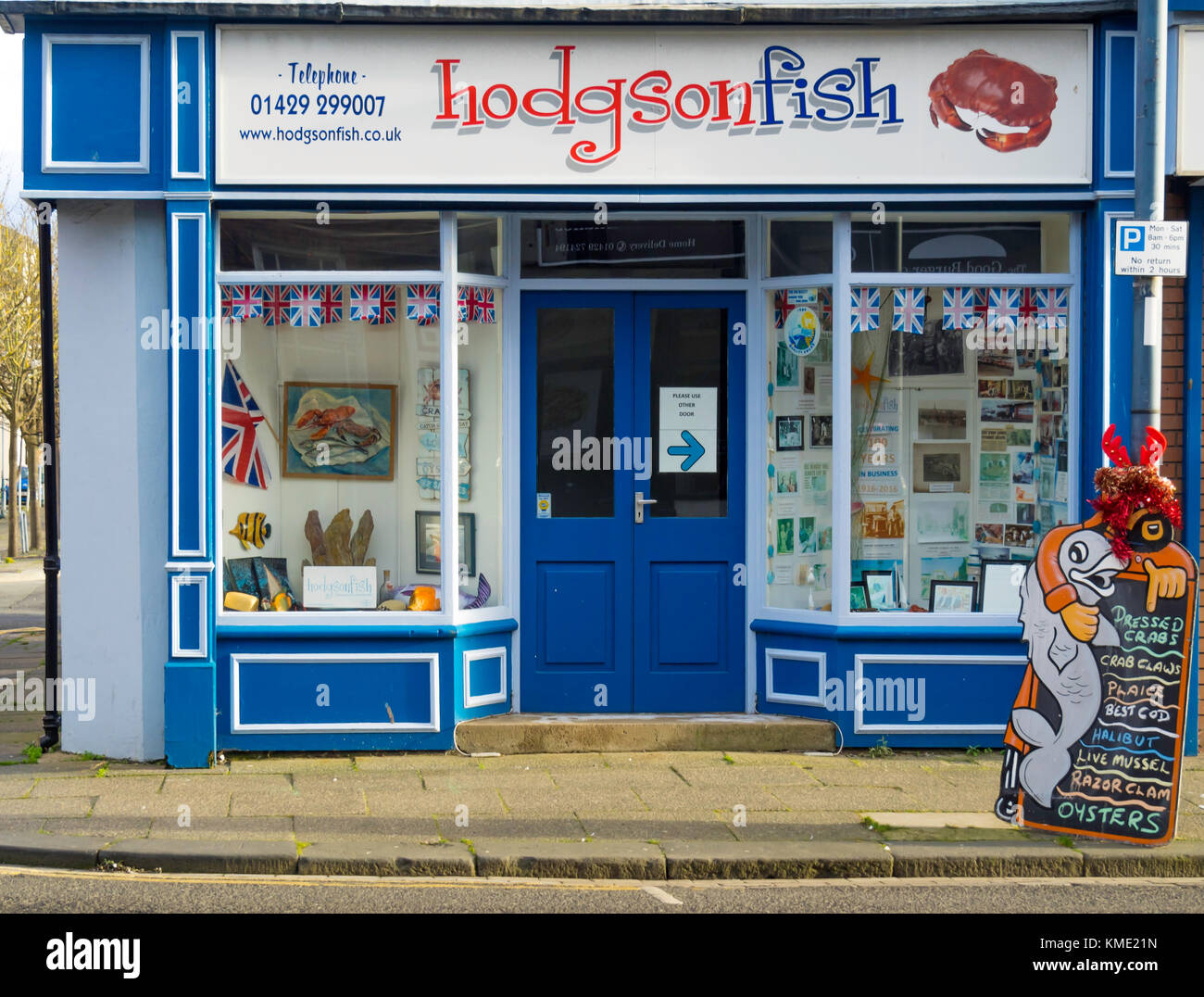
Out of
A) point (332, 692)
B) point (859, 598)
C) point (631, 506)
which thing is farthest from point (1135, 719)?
point (332, 692)

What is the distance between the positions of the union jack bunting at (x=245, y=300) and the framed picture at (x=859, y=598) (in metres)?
4.19

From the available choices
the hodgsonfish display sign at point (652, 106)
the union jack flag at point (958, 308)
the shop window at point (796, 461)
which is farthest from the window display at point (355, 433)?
the union jack flag at point (958, 308)

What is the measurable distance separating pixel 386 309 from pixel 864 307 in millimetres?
3049

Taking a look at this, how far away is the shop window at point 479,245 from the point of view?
835 cm

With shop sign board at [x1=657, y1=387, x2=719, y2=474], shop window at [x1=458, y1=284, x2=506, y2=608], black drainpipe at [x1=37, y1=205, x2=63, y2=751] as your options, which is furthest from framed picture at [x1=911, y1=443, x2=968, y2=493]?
black drainpipe at [x1=37, y1=205, x2=63, y2=751]

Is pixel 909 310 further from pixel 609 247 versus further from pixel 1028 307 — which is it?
pixel 609 247

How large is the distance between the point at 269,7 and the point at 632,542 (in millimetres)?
3953

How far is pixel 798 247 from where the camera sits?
8500 mm

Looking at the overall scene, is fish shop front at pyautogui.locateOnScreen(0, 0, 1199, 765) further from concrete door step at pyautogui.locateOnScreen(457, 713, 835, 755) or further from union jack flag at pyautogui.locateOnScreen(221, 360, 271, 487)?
concrete door step at pyautogui.locateOnScreen(457, 713, 835, 755)

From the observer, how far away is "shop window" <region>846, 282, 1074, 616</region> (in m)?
8.45

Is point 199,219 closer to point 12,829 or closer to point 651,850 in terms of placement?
point 12,829

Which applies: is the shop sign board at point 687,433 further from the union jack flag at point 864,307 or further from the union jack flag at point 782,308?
the union jack flag at point 864,307

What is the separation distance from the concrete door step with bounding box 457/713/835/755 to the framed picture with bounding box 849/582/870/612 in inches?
30.0

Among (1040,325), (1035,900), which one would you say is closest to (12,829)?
(1035,900)
